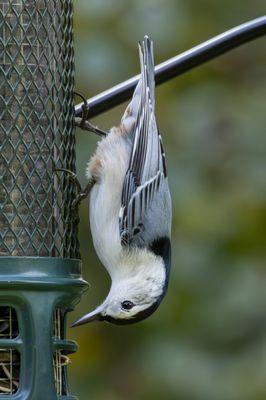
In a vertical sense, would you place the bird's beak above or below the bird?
below

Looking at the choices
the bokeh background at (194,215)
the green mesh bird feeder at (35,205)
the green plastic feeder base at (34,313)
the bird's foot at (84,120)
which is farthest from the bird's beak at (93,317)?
the bokeh background at (194,215)

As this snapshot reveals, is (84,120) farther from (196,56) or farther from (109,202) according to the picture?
(196,56)

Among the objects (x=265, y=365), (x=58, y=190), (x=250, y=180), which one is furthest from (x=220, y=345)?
(x=58, y=190)

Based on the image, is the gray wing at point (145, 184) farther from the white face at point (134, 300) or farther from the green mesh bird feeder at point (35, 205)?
the green mesh bird feeder at point (35, 205)

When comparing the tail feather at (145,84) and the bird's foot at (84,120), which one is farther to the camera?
the tail feather at (145,84)

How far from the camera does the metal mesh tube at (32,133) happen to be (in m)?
5.07

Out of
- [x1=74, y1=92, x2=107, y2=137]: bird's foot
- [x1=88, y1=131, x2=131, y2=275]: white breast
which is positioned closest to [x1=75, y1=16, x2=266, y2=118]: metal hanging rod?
[x1=74, y1=92, x2=107, y2=137]: bird's foot

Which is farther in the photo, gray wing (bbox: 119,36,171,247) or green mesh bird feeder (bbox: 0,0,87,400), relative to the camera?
gray wing (bbox: 119,36,171,247)

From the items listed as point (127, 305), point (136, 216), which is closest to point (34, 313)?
point (127, 305)

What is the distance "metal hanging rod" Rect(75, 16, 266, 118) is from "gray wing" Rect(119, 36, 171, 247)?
1.01 feet

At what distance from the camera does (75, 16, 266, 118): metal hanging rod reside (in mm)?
5281

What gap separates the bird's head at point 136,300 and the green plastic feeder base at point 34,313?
70cm

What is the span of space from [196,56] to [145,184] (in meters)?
0.68

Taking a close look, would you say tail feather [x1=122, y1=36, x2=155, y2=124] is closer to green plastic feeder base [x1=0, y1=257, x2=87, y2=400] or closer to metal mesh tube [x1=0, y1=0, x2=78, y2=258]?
metal mesh tube [x1=0, y1=0, x2=78, y2=258]
